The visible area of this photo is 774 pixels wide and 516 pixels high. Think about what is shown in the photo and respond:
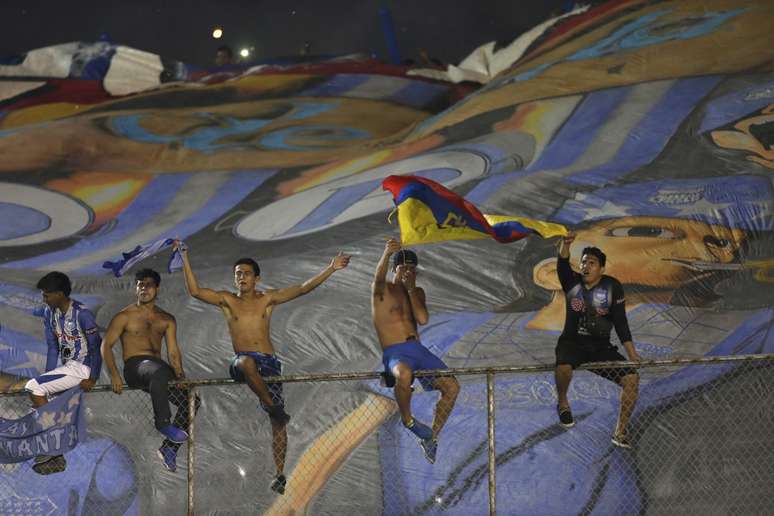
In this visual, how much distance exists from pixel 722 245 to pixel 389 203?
160 inches

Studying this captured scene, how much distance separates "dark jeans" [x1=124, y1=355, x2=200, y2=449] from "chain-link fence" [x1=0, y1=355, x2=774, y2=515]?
1.24m

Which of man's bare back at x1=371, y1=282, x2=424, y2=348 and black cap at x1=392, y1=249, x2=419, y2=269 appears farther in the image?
black cap at x1=392, y1=249, x2=419, y2=269

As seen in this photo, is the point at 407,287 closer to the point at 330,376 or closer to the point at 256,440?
the point at 330,376

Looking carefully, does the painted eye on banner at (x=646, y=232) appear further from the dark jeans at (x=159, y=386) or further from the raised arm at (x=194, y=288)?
the dark jeans at (x=159, y=386)

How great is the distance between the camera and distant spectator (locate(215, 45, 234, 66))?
67.0 ft

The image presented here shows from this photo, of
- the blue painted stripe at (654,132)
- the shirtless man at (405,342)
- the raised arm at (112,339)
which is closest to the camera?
the shirtless man at (405,342)

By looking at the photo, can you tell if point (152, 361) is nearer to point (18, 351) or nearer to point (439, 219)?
point (439, 219)

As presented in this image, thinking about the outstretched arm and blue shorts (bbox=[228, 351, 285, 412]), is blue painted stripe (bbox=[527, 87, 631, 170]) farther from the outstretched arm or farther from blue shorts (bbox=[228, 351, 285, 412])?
the outstretched arm

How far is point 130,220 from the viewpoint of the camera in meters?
14.7

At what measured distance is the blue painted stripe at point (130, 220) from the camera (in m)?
13.6

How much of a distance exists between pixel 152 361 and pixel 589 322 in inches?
115

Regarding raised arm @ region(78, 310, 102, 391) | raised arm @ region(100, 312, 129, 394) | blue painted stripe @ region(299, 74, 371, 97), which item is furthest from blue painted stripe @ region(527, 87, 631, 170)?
raised arm @ region(78, 310, 102, 391)

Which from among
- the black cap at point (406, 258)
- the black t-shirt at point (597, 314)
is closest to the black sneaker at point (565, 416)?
the black t-shirt at point (597, 314)

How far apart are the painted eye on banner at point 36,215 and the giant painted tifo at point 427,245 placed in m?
0.04
